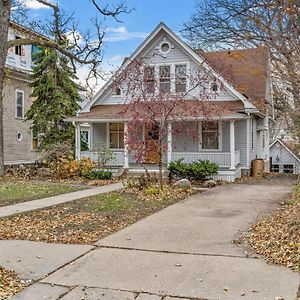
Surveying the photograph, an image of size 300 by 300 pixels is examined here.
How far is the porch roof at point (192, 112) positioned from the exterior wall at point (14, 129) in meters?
6.01

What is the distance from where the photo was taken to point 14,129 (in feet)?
82.4

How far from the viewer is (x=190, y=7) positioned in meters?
19.2

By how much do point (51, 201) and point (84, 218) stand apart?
3.02m

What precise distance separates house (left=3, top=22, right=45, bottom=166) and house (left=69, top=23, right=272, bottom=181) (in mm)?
5849

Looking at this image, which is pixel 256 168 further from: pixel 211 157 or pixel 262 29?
pixel 262 29

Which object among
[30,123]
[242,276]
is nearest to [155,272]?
[242,276]

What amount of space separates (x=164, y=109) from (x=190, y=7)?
764 cm

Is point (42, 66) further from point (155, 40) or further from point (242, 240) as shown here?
point (242, 240)

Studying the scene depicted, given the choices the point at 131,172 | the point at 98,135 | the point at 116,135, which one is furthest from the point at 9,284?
the point at 98,135

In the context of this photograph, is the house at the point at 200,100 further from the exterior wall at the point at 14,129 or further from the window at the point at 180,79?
the exterior wall at the point at 14,129

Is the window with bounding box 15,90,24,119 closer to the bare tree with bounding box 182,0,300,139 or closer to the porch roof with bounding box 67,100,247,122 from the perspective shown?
Answer: the porch roof with bounding box 67,100,247,122

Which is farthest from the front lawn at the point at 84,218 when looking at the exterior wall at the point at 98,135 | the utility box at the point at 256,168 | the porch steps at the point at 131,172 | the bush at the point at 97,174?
the exterior wall at the point at 98,135

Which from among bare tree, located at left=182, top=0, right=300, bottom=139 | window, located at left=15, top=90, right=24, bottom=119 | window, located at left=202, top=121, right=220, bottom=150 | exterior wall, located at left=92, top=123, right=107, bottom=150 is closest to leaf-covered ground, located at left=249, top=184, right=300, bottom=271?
bare tree, located at left=182, top=0, right=300, bottom=139

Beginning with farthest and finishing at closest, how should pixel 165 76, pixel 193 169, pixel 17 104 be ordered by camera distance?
pixel 17 104, pixel 165 76, pixel 193 169
